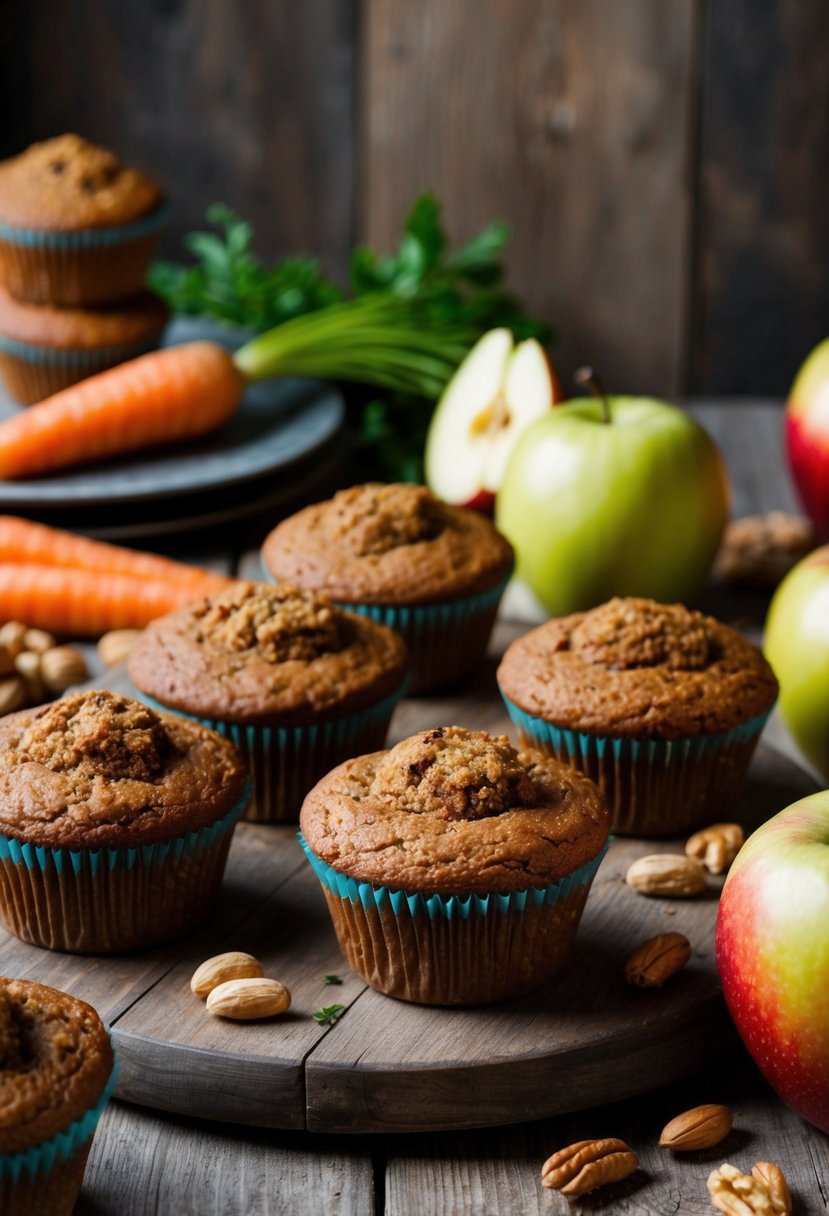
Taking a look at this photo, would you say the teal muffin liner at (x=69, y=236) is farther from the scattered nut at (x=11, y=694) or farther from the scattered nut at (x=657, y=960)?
the scattered nut at (x=657, y=960)

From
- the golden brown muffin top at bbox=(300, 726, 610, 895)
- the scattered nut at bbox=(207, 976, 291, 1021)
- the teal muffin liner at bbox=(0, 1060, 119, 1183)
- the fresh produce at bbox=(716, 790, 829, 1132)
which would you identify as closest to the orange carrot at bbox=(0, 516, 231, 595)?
the golden brown muffin top at bbox=(300, 726, 610, 895)

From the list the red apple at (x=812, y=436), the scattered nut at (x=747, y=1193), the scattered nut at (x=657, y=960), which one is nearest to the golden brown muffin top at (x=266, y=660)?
the scattered nut at (x=657, y=960)

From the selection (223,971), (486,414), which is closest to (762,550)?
(486,414)

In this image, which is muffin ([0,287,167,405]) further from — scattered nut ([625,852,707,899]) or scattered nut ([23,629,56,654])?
scattered nut ([625,852,707,899])

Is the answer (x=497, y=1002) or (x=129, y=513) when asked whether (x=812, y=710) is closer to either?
(x=497, y=1002)

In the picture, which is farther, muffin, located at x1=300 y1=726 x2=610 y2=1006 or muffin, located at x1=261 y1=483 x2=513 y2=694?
muffin, located at x1=261 y1=483 x2=513 y2=694
